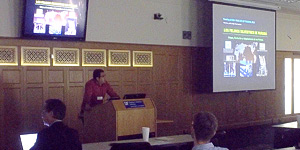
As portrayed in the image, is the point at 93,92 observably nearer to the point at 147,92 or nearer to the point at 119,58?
the point at 119,58

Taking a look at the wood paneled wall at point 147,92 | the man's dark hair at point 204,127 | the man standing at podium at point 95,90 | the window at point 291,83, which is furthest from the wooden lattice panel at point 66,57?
the window at point 291,83

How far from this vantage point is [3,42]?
7680 mm

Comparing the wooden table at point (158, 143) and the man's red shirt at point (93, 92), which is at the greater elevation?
the man's red shirt at point (93, 92)

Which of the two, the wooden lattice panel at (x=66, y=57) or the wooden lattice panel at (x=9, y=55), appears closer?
the wooden lattice panel at (x=9, y=55)

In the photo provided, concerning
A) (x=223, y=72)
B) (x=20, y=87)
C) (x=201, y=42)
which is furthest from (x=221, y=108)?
(x=20, y=87)

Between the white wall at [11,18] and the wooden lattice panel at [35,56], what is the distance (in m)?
0.36

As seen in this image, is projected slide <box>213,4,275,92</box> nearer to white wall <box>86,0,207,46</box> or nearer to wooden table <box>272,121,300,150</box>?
white wall <box>86,0,207,46</box>

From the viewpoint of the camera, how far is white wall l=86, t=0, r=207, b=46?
29.5 ft

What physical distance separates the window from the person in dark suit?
11.1 meters

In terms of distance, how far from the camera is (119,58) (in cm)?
937

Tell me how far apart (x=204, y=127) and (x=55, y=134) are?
1.34 m

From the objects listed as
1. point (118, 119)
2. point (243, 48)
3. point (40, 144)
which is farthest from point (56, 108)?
point (243, 48)

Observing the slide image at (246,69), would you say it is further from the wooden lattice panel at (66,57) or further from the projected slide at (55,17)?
the projected slide at (55,17)

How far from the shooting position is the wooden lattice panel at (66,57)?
834 centimetres
